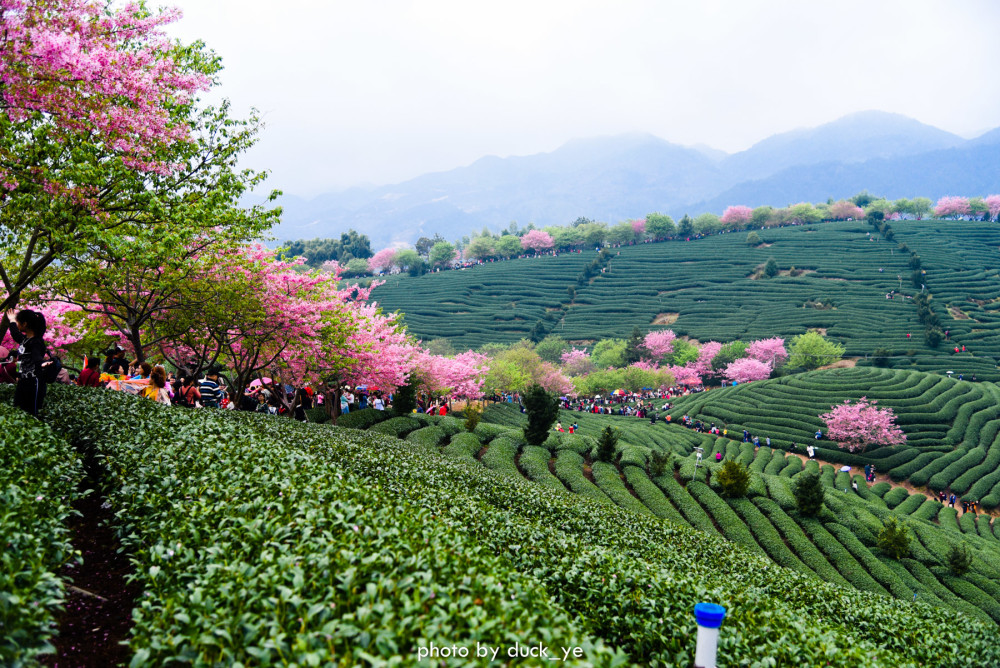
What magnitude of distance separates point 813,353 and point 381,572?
74078 mm

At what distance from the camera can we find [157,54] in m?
12.0

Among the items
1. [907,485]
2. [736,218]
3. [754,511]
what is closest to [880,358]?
[907,485]

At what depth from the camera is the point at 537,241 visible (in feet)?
472

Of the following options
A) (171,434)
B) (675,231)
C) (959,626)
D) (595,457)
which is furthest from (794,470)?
(675,231)

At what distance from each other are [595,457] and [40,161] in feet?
70.8

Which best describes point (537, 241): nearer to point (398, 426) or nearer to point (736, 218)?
point (736, 218)

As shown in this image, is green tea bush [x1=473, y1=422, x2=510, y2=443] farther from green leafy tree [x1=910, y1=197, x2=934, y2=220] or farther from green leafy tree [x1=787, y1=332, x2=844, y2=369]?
green leafy tree [x1=910, y1=197, x2=934, y2=220]

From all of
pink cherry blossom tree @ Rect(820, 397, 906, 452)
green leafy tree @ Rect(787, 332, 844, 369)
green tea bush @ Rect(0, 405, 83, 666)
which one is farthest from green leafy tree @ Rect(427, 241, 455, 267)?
green tea bush @ Rect(0, 405, 83, 666)

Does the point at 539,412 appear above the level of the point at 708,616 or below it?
below

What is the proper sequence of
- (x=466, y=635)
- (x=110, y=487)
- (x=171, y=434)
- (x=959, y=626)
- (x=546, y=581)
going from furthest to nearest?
(x=959, y=626) → (x=171, y=434) → (x=110, y=487) → (x=546, y=581) → (x=466, y=635)

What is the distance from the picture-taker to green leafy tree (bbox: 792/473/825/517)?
24.0m

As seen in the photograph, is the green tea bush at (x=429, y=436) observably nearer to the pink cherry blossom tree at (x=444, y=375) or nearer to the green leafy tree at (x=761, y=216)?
the pink cherry blossom tree at (x=444, y=375)

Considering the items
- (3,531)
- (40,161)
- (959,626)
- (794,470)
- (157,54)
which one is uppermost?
(157,54)

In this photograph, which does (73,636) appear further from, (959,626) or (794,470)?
(794,470)
